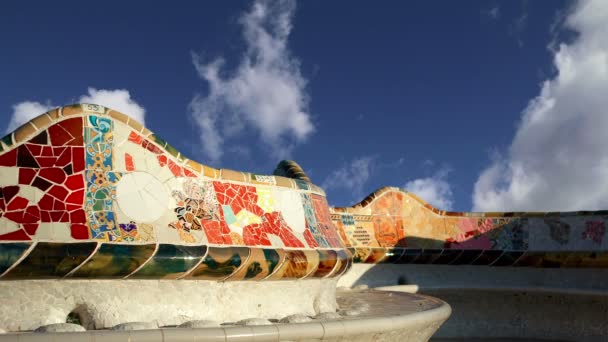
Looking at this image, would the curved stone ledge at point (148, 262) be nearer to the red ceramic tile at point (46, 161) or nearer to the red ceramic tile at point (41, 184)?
the red ceramic tile at point (41, 184)

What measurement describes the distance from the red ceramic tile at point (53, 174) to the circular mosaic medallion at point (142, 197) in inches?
21.6

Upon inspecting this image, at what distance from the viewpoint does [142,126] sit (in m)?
6.13

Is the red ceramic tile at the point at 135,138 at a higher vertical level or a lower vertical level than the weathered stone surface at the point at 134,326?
higher

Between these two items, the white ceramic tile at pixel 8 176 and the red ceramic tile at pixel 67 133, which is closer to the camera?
the white ceramic tile at pixel 8 176

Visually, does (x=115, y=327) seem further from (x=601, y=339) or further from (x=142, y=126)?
(x=601, y=339)

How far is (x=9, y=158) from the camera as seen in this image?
215 inches

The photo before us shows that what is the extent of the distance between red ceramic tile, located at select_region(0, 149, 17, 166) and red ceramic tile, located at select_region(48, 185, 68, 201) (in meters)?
0.45

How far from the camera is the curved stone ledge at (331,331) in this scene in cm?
450

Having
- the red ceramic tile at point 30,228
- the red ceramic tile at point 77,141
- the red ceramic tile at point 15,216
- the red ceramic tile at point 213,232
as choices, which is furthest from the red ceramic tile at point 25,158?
the red ceramic tile at point 213,232

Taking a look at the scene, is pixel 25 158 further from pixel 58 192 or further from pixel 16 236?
pixel 16 236

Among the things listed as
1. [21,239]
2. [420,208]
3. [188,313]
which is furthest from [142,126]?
[420,208]

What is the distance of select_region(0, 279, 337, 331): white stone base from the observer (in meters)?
5.09

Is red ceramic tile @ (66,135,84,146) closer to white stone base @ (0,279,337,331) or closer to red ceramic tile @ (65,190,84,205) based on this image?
red ceramic tile @ (65,190,84,205)

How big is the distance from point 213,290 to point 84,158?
1.95 meters
